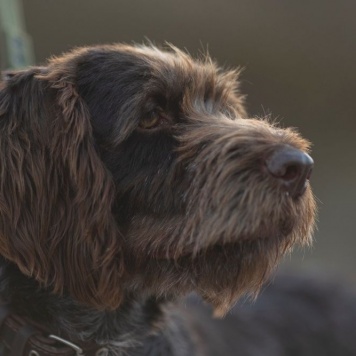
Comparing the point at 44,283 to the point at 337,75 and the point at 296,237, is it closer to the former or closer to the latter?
the point at 296,237

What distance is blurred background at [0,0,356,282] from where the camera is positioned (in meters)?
10.3

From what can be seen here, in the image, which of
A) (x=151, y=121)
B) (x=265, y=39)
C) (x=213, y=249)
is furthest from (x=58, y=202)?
(x=265, y=39)

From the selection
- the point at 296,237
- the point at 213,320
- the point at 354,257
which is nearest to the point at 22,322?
the point at 296,237

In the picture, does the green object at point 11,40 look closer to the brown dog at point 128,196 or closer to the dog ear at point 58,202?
the brown dog at point 128,196

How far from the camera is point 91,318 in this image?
10.6 ft

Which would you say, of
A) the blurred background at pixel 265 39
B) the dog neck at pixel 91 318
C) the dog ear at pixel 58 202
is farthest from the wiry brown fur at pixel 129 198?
the blurred background at pixel 265 39

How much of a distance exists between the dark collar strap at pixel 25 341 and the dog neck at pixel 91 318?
3 centimetres

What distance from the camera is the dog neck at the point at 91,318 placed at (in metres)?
3.10

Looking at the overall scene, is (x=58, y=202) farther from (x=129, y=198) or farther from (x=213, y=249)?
(x=213, y=249)

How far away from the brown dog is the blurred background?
6490 millimetres

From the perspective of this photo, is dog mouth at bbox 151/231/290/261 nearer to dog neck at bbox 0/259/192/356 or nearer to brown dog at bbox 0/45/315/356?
brown dog at bbox 0/45/315/356

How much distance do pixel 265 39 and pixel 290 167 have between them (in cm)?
882

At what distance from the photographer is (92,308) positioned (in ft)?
10.6

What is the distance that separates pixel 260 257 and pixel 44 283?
802 mm
